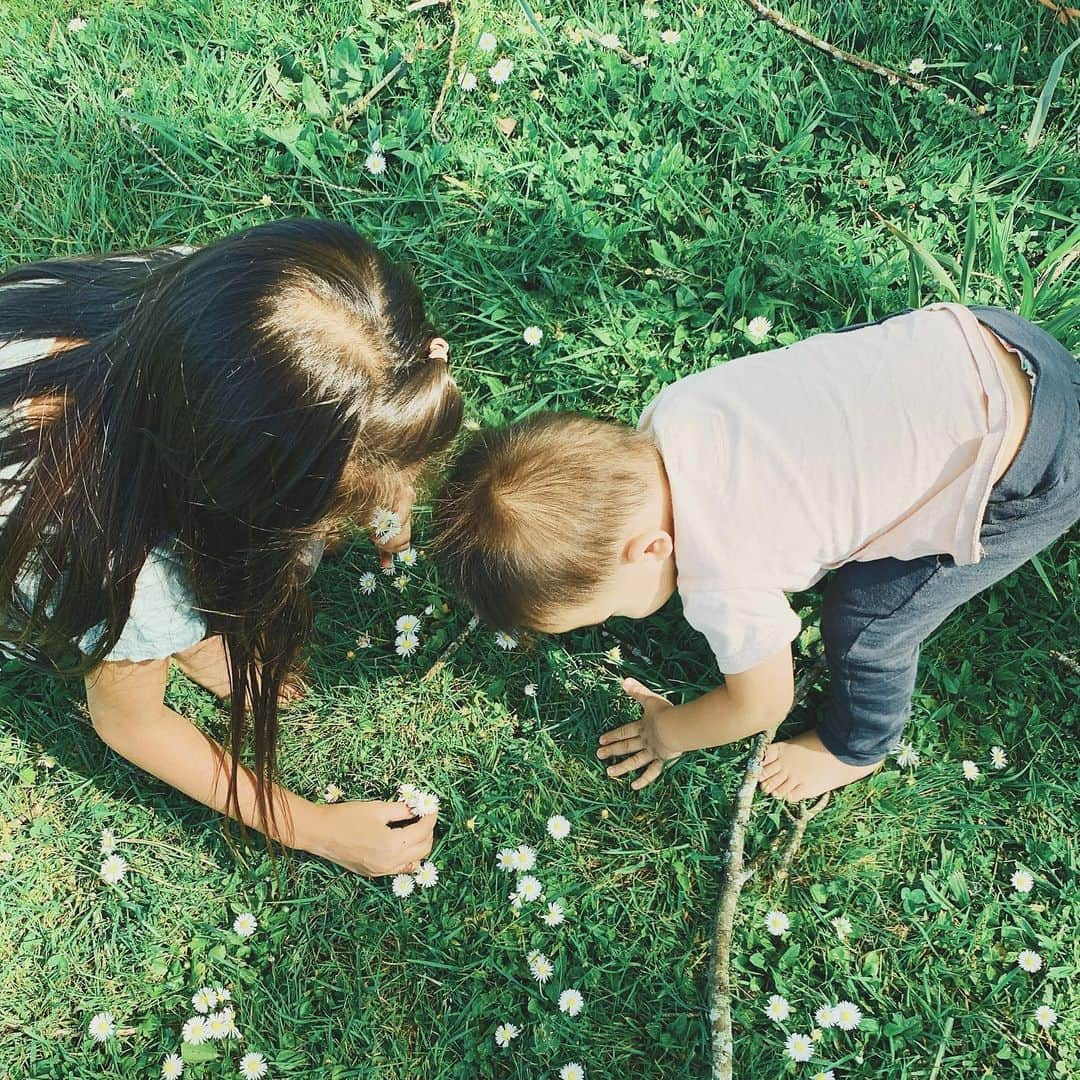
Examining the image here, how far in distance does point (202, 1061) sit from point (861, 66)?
2840 millimetres

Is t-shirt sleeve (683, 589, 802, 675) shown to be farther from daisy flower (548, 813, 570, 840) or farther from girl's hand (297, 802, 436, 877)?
girl's hand (297, 802, 436, 877)

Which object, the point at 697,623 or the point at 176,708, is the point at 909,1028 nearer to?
the point at 697,623

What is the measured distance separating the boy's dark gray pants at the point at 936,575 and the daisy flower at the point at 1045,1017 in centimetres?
58

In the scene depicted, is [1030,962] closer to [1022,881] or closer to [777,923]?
[1022,881]

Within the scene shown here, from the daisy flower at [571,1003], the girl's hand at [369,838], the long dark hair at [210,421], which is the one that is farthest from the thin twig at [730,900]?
the long dark hair at [210,421]

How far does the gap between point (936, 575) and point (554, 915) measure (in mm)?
1056

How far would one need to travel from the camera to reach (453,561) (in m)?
1.79

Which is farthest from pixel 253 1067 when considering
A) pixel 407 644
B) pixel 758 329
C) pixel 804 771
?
pixel 758 329

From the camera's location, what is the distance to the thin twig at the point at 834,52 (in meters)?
2.59

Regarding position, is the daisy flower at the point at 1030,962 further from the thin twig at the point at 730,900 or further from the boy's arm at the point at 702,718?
the boy's arm at the point at 702,718

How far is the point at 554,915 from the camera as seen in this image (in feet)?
7.03

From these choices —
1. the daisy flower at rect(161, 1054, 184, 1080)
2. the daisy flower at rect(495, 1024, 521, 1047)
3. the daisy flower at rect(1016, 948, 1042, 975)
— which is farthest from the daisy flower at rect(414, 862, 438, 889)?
the daisy flower at rect(1016, 948, 1042, 975)

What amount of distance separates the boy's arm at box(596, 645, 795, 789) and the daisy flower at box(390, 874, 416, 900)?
503mm

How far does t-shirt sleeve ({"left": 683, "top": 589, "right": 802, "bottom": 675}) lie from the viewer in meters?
1.78
